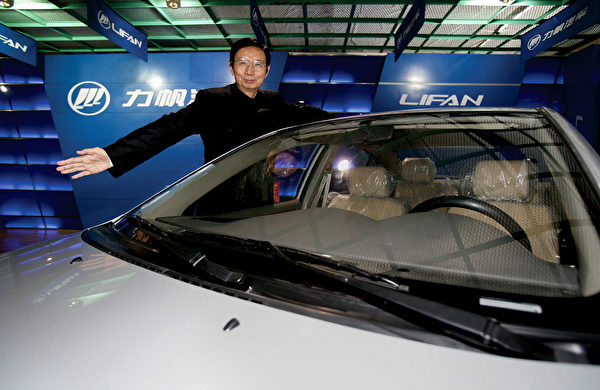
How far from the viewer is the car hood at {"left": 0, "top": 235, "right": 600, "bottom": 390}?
45 centimetres

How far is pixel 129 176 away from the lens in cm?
573

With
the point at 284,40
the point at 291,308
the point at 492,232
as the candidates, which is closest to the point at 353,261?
the point at 291,308

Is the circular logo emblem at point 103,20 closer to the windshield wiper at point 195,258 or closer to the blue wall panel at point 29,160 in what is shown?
the blue wall panel at point 29,160

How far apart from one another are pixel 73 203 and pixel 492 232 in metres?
7.76

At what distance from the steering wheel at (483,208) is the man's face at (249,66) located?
1497 millimetres

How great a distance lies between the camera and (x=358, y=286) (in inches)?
23.1

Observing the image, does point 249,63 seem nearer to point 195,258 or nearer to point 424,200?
point 424,200

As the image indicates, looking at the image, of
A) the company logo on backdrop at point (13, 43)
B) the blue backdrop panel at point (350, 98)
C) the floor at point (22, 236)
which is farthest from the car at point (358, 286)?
the company logo on backdrop at point (13, 43)

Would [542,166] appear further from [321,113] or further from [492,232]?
[321,113]

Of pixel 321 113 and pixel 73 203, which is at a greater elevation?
pixel 321 113

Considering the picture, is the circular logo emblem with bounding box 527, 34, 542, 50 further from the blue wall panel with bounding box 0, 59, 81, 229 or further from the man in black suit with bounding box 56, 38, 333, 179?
the blue wall panel with bounding box 0, 59, 81, 229

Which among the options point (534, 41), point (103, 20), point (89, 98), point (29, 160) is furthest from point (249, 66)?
point (29, 160)

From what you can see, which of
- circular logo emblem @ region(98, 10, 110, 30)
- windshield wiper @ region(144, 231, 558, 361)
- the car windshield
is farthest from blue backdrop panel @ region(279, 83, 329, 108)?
windshield wiper @ region(144, 231, 558, 361)

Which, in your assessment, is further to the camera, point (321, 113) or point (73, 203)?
point (73, 203)
